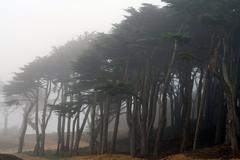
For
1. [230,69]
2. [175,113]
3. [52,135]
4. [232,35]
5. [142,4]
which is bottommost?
[52,135]

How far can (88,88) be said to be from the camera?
33531 mm

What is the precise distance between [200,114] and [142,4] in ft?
30.5

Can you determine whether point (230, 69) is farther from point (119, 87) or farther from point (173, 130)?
point (173, 130)

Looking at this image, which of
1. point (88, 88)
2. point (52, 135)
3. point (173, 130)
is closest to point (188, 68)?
point (88, 88)

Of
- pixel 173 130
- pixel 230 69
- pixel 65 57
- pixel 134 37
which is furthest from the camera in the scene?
pixel 65 57

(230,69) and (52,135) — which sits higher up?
(230,69)

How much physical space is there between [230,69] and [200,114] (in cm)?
339

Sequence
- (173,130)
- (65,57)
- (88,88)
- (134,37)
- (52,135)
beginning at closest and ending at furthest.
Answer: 1. (134,37)
2. (88,88)
3. (173,130)
4. (65,57)
5. (52,135)

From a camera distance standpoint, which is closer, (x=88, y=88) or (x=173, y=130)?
(x=88, y=88)

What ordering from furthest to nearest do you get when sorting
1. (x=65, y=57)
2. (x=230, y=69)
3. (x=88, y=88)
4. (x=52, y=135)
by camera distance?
(x=52, y=135) → (x=65, y=57) → (x=88, y=88) → (x=230, y=69)

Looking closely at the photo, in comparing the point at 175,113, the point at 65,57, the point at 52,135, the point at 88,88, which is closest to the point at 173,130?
the point at 175,113

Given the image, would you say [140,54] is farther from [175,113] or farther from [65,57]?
[65,57]

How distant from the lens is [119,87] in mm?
26172

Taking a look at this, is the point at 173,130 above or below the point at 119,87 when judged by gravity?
below
